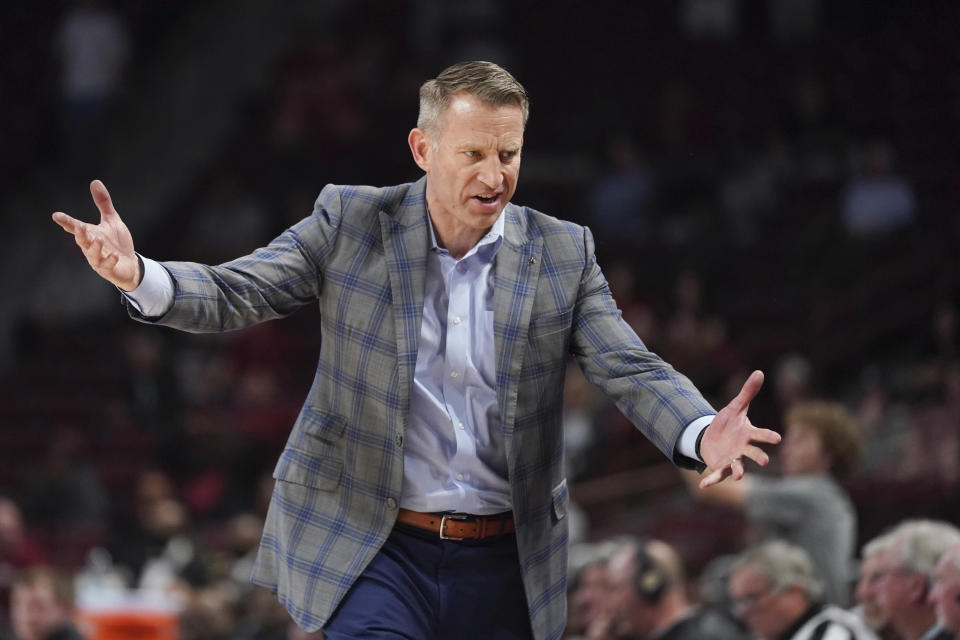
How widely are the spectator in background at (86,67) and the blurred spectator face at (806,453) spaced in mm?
Result: 7973

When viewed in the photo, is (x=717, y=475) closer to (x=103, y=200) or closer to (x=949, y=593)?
(x=103, y=200)

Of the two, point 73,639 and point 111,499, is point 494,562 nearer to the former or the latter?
point 73,639

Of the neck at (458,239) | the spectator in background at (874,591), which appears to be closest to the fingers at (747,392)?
the neck at (458,239)

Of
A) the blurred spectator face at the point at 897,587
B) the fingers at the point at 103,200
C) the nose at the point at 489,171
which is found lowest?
the blurred spectator face at the point at 897,587

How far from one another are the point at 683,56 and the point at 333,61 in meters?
2.80

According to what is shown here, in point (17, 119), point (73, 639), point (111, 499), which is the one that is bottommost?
point (111, 499)

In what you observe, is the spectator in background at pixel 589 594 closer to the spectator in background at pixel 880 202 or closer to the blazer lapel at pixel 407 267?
the blazer lapel at pixel 407 267

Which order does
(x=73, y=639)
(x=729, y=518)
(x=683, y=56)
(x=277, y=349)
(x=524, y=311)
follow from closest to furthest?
(x=524, y=311), (x=73, y=639), (x=729, y=518), (x=277, y=349), (x=683, y=56)

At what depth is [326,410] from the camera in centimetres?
321

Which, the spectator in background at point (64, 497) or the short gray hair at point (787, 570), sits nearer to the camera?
the short gray hair at point (787, 570)

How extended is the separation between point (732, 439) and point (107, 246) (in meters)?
1.25

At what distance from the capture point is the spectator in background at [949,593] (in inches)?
159

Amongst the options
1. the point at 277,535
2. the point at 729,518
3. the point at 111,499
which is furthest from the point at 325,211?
the point at 111,499

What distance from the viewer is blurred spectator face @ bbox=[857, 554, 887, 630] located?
14.6 ft
